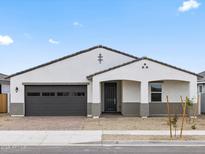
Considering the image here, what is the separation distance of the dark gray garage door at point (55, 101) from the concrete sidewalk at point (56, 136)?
8.64 metres

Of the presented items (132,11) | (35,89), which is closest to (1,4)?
(35,89)

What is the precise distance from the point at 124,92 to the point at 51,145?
12253 mm

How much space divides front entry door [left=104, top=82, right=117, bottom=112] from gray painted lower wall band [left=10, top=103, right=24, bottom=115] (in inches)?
252

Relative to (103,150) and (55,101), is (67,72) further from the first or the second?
(103,150)

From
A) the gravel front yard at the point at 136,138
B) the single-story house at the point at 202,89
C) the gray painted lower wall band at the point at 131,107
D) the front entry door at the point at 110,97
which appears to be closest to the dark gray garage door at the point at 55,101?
the front entry door at the point at 110,97

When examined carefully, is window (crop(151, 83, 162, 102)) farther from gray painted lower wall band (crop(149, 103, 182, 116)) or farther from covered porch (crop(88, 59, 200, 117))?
gray painted lower wall band (crop(149, 103, 182, 116))

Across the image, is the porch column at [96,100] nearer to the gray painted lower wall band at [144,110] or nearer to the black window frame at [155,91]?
the gray painted lower wall band at [144,110]

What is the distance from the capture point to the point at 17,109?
75.6 feet

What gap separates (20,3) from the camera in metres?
19.8

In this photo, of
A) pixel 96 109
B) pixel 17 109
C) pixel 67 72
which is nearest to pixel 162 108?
pixel 96 109

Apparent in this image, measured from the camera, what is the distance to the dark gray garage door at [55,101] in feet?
76.1

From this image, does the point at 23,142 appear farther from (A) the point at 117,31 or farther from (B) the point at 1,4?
(A) the point at 117,31

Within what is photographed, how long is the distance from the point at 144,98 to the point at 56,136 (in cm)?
961

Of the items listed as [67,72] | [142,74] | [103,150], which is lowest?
[103,150]
